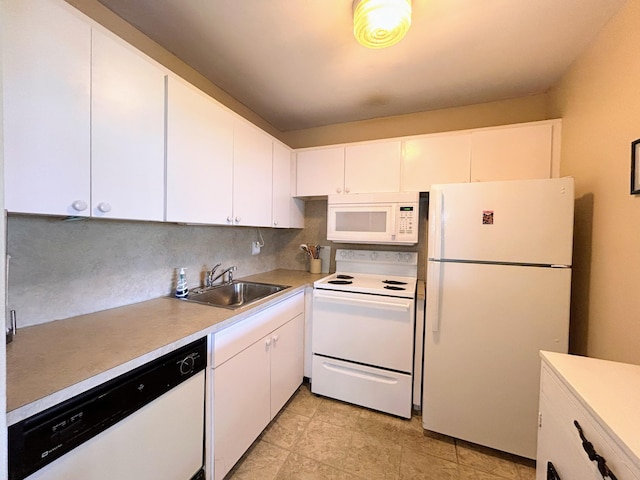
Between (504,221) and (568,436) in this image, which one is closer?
(568,436)

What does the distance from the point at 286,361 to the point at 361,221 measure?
126 centimetres

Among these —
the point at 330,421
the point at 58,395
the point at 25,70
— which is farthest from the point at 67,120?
the point at 330,421

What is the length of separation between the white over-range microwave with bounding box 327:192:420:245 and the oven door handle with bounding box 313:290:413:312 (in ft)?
1.71

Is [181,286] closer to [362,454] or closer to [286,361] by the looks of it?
[286,361]

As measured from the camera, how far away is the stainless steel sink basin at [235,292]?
183 cm

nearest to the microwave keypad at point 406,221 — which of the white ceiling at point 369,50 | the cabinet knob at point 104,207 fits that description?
the white ceiling at point 369,50

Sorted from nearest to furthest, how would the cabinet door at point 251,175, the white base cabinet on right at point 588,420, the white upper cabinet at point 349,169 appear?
the white base cabinet on right at point 588,420 → the cabinet door at point 251,175 → the white upper cabinet at point 349,169

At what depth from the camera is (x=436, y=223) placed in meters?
1.64

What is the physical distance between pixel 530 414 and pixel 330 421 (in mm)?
1232

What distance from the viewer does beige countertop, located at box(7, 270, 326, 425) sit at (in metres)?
0.69

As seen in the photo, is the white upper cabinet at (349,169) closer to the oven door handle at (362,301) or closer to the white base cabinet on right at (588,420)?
the oven door handle at (362,301)

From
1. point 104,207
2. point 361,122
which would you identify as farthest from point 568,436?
point 361,122

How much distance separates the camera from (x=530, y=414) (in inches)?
58.6

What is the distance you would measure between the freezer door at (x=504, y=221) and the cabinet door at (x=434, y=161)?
1.39 feet
